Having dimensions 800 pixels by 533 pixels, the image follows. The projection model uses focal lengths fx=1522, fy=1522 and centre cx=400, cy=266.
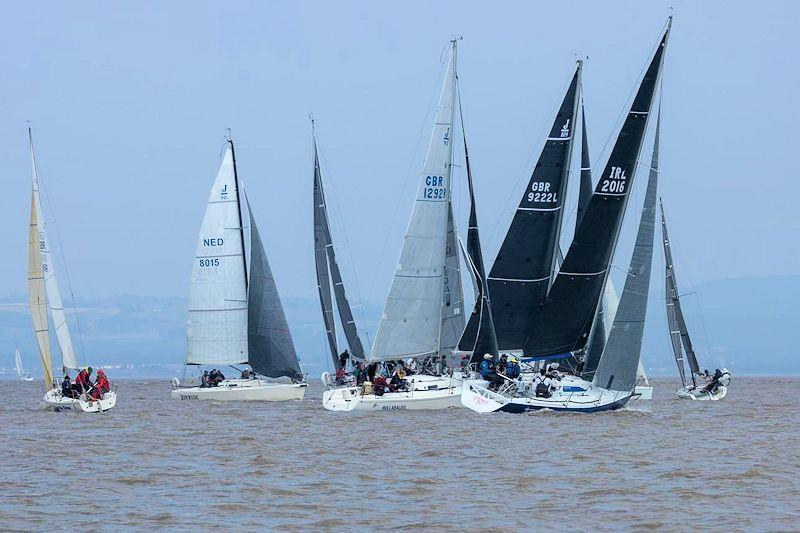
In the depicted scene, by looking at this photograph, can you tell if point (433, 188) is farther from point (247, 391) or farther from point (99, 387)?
point (99, 387)

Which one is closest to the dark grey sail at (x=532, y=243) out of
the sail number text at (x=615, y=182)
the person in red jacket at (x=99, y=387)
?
the sail number text at (x=615, y=182)

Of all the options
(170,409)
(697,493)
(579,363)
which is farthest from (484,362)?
(697,493)

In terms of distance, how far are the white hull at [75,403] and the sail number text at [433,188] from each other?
10.9 metres

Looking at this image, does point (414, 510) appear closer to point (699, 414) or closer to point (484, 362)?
point (484, 362)

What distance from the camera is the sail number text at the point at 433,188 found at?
41719 mm

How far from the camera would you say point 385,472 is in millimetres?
25578

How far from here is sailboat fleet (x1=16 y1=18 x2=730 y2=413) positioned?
37.2 metres

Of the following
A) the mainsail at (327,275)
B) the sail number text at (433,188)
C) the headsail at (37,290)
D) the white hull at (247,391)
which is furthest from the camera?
the mainsail at (327,275)

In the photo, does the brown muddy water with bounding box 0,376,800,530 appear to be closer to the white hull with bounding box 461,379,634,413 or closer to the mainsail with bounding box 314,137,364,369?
the white hull with bounding box 461,379,634,413

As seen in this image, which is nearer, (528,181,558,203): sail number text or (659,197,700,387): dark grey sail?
(528,181,558,203): sail number text

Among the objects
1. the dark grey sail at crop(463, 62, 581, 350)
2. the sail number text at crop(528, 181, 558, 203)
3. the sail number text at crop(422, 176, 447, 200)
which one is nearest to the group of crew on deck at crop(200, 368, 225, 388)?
the sail number text at crop(422, 176, 447, 200)

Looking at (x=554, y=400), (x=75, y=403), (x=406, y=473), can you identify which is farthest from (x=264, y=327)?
(x=406, y=473)

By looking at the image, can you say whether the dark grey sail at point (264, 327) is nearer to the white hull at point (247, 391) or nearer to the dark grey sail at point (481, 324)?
the white hull at point (247, 391)

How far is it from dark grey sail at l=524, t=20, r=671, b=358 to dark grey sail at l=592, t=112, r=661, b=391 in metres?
0.84
